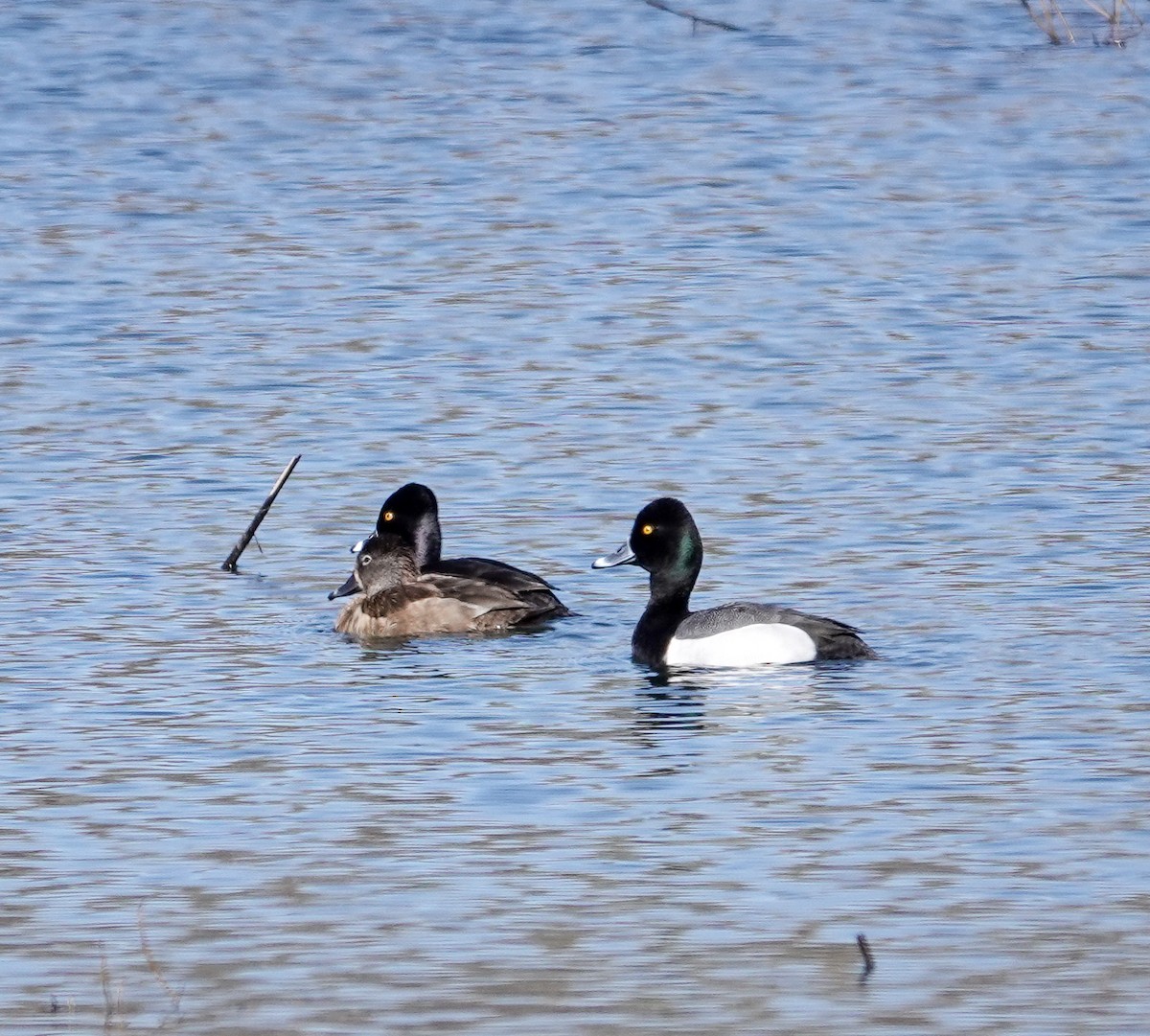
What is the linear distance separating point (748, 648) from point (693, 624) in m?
0.40

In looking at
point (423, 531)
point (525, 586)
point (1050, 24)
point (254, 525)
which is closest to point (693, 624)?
point (525, 586)

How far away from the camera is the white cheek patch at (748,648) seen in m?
12.3

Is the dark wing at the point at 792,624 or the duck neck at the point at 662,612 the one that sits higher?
the dark wing at the point at 792,624

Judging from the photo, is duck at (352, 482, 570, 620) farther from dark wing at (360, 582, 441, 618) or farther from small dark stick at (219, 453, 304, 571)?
small dark stick at (219, 453, 304, 571)

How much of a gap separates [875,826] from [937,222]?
14665 millimetres

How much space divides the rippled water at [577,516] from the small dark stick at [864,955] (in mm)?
51

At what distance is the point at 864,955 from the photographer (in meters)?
7.87

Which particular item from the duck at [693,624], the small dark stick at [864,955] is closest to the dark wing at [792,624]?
the duck at [693,624]

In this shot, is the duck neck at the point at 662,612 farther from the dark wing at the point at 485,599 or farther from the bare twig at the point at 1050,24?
the bare twig at the point at 1050,24

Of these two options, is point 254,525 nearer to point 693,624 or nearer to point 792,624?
point 693,624

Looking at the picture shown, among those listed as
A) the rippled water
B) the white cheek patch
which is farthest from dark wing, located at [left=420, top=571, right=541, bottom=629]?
the white cheek patch

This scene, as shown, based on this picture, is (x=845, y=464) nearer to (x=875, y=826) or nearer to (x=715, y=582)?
(x=715, y=582)

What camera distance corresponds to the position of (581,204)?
24.5m

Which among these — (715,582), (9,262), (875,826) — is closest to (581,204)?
(9,262)
